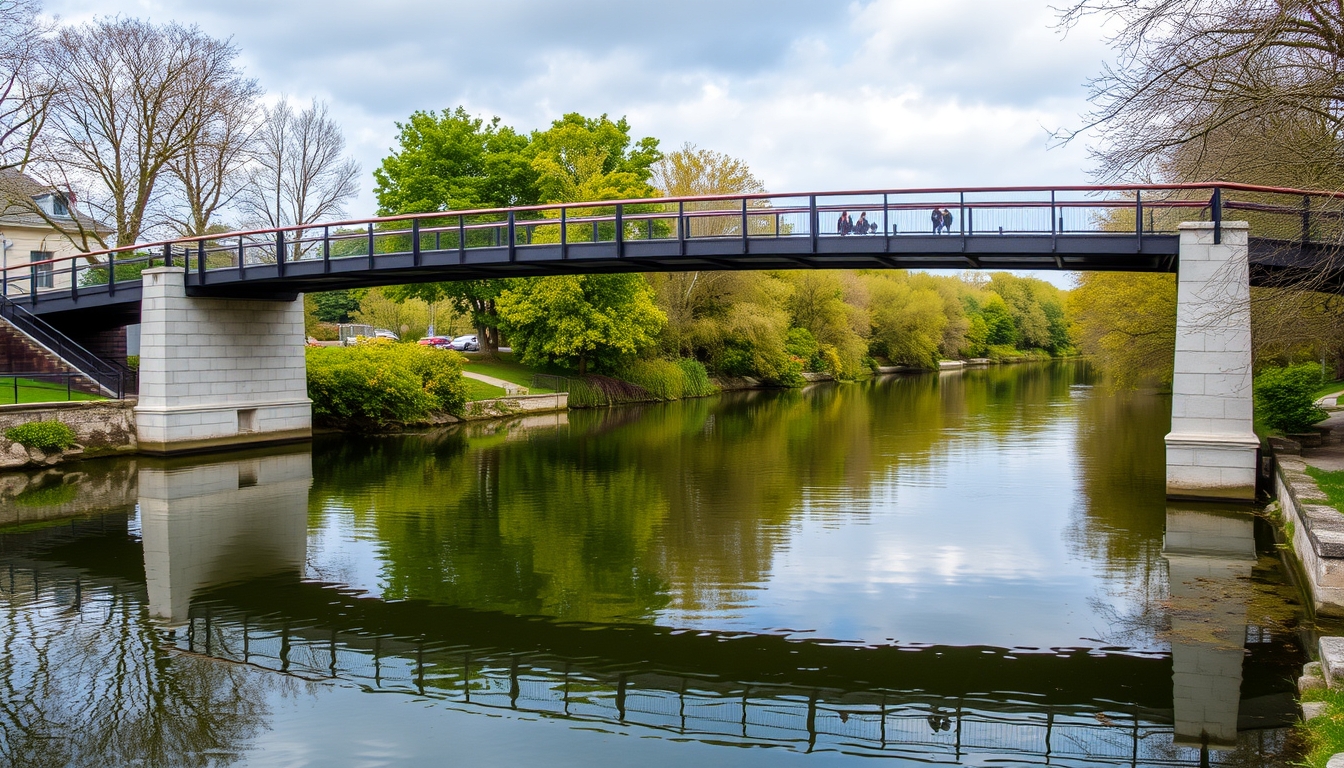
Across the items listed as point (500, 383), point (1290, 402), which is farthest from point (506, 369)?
point (1290, 402)

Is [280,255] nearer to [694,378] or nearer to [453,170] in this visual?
[453,170]

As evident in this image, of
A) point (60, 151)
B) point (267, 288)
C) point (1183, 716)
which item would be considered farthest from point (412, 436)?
point (1183, 716)

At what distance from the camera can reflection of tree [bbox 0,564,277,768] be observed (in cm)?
786

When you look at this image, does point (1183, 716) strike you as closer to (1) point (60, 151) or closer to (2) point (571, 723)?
(2) point (571, 723)

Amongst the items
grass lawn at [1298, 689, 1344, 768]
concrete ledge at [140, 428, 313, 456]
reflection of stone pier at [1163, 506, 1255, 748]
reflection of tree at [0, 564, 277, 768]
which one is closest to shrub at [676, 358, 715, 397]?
concrete ledge at [140, 428, 313, 456]

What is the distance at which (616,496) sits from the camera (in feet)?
65.6

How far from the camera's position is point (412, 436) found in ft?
108

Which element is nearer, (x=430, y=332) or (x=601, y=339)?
(x=601, y=339)

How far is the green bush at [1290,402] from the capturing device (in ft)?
68.5

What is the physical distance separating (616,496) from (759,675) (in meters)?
10.7

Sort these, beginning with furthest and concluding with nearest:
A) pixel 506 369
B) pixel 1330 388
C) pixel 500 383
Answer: pixel 506 369, pixel 500 383, pixel 1330 388

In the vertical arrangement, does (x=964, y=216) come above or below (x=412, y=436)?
above

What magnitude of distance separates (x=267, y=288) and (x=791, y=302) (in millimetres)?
40232

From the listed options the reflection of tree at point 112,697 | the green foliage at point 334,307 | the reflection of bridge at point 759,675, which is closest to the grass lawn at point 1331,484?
the reflection of bridge at point 759,675
